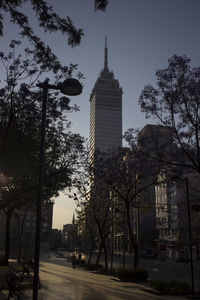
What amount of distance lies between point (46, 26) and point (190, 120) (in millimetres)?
11646

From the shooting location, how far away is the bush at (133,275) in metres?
24.3

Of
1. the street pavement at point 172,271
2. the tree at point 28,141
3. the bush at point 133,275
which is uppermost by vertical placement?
the tree at point 28,141

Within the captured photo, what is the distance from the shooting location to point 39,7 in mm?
8969

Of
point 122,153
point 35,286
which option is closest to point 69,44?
point 35,286

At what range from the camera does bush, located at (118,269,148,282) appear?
2434 centimetres

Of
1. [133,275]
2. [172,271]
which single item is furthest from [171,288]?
[172,271]

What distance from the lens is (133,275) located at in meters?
24.5

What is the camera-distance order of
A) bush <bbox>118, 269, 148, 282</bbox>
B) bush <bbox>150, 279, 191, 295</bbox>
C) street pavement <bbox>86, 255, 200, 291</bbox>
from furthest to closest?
1. street pavement <bbox>86, 255, 200, 291</bbox>
2. bush <bbox>118, 269, 148, 282</bbox>
3. bush <bbox>150, 279, 191, 295</bbox>

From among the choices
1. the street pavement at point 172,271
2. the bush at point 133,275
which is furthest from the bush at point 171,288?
the bush at point 133,275

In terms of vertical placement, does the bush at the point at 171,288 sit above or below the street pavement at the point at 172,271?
above

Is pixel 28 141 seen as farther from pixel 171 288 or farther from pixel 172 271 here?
pixel 172 271

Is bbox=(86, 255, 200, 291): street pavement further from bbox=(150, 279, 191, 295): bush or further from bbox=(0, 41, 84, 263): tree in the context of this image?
bbox=(0, 41, 84, 263): tree

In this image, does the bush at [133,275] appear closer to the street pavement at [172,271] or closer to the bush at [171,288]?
the street pavement at [172,271]

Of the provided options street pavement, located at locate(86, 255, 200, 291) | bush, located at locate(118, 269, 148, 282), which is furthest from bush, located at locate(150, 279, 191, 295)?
bush, located at locate(118, 269, 148, 282)
